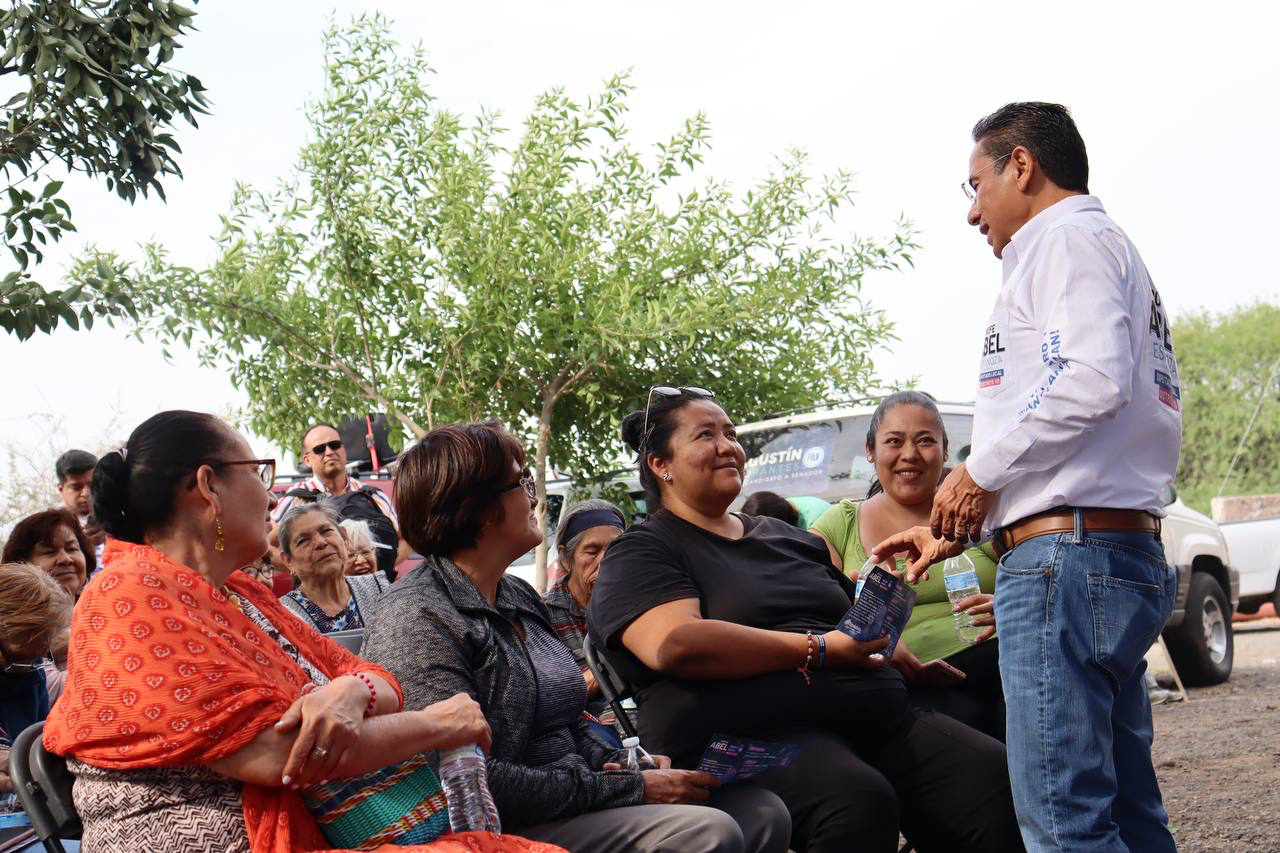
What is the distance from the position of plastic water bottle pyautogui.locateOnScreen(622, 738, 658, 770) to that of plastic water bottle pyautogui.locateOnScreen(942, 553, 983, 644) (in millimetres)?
1251

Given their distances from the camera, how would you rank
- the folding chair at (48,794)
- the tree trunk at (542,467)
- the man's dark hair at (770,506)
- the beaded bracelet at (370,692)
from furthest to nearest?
the tree trunk at (542,467) < the man's dark hair at (770,506) < the beaded bracelet at (370,692) < the folding chair at (48,794)

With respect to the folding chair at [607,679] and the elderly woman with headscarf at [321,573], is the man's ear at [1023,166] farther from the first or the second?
the elderly woman with headscarf at [321,573]

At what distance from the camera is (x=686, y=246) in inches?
404

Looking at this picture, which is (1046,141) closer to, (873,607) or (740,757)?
(873,607)

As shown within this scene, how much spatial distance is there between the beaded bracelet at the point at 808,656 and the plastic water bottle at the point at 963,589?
76cm

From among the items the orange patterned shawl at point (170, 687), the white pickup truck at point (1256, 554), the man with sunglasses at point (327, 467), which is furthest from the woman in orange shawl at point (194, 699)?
the white pickup truck at point (1256, 554)

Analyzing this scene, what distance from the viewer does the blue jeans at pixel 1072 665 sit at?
110 inches

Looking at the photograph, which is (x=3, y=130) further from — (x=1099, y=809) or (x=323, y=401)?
(x=323, y=401)

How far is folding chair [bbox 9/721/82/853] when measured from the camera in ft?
7.96

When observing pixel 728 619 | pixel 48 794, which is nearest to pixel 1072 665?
pixel 728 619

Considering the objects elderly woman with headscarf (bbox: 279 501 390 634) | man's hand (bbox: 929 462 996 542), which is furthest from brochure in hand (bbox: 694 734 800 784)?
elderly woman with headscarf (bbox: 279 501 390 634)

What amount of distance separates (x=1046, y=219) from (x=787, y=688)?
56.4 inches

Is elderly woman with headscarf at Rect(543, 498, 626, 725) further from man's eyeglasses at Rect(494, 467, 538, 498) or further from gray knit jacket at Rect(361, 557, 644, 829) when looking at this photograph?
gray knit jacket at Rect(361, 557, 644, 829)

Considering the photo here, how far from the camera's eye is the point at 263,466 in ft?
9.09
